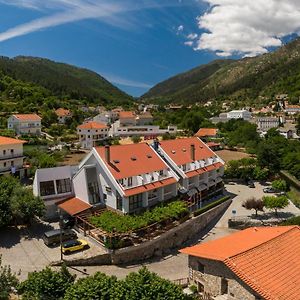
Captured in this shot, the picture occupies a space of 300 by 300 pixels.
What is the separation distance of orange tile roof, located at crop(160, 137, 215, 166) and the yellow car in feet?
53.7

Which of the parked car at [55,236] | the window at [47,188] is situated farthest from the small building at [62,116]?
the parked car at [55,236]

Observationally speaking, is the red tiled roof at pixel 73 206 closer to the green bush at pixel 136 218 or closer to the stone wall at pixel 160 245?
the green bush at pixel 136 218

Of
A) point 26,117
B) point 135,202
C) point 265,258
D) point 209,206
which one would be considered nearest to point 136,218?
point 135,202

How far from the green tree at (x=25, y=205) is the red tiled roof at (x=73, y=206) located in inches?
104

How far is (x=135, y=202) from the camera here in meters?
36.4

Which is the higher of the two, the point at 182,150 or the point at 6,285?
the point at 182,150

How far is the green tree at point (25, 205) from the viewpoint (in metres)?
32.1

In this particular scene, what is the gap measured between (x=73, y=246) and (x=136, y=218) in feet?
21.0

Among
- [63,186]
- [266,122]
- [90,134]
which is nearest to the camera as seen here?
[63,186]

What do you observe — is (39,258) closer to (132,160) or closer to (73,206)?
(73,206)

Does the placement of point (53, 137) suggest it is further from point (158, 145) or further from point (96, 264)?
point (96, 264)

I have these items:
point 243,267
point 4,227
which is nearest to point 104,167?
point 4,227

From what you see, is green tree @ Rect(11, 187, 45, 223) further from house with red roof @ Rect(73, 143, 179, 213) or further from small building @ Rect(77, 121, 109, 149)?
small building @ Rect(77, 121, 109, 149)

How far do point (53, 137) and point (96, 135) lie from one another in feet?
48.5
